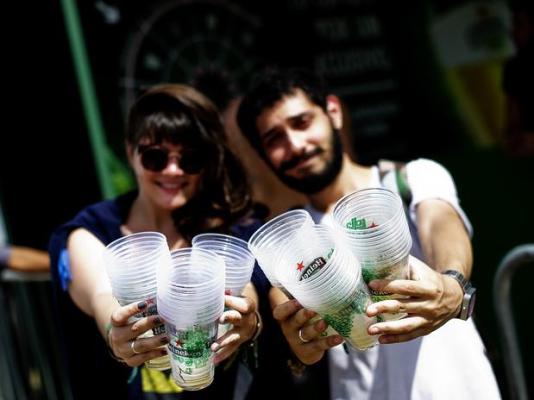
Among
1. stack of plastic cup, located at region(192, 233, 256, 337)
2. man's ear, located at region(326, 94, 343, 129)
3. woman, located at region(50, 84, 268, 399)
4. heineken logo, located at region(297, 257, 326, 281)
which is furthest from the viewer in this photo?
man's ear, located at region(326, 94, 343, 129)

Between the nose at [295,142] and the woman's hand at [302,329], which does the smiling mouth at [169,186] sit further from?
the woman's hand at [302,329]

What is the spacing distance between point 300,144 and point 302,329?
823 mm

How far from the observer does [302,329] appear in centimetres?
169

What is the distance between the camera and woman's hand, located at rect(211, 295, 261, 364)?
64.7 inches

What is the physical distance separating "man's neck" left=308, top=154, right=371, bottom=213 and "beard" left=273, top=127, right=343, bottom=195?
0.11 ft

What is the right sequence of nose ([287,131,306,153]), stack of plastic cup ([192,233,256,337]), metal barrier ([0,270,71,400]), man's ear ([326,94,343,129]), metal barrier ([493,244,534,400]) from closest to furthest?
stack of plastic cup ([192,233,256,337]) < nose ([287,131,306,153]) < man's ear ([326,94,343,129]) < metal barrier ([493,244,534,400]) < metal barrier ([0,270,71,400])

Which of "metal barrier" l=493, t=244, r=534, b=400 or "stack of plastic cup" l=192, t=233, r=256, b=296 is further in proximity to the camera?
"metal barrier" l=493, t=244, r=534, b=400

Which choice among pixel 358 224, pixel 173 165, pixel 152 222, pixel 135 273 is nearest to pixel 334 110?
pixel 173 165

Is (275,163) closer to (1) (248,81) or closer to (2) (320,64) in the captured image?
(1) (248,81)

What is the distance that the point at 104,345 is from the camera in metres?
2.12

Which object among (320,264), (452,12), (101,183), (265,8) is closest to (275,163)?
(320,264)

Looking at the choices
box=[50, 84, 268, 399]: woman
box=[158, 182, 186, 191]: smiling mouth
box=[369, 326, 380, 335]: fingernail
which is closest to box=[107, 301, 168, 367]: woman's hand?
box=[50, 84, 268, 399]: woman

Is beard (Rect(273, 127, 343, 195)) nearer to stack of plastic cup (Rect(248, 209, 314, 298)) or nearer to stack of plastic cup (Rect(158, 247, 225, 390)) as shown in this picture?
stack of plastic cup (Rect(248, 209, 314, 298))

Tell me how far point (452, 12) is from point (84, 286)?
13.5 feet
